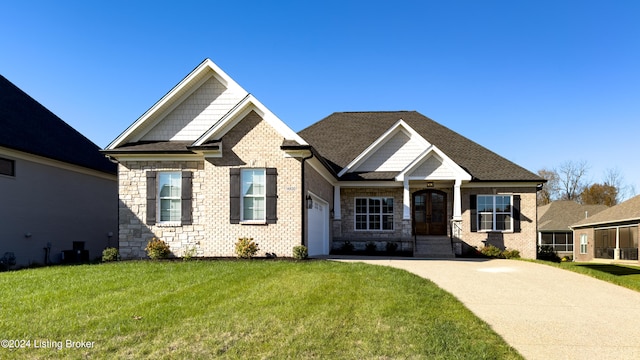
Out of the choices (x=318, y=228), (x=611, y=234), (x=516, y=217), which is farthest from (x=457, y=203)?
(x=611, y=234)

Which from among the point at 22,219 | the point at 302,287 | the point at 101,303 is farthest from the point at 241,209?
the point at 22,219

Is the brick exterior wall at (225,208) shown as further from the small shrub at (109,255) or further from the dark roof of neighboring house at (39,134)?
the dark roof of neighboring house at (39,134)

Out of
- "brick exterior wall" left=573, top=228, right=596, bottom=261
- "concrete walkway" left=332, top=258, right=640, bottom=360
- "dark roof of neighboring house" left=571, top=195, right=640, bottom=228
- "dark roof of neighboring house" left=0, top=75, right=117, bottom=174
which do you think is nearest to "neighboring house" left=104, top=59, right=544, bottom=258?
"dark roof of neighboring house" left=0, top=75, right=117, bottom=174

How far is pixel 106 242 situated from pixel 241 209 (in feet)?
32.8

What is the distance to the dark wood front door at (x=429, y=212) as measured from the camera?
1994 centimetres

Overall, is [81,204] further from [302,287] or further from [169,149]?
[302,287]

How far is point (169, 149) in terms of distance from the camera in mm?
14844

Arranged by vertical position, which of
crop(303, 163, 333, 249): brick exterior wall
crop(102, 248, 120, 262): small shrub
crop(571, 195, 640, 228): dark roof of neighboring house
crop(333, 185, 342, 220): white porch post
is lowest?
crop(102, 248, 120, 262): small shrub

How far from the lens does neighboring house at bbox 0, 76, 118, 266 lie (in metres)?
15.4

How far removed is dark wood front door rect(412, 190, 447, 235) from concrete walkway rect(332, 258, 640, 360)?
6.44m

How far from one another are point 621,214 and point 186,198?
28361 mm

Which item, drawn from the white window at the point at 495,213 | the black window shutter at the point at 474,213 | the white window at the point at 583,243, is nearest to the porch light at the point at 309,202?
the black window shutter at the point at 474,213

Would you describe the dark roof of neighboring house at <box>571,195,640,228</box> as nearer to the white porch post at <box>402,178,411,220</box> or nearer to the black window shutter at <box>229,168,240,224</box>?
the white porch post at <box>402,178,411,220</box>

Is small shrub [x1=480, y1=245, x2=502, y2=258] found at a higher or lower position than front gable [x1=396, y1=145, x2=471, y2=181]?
lower
